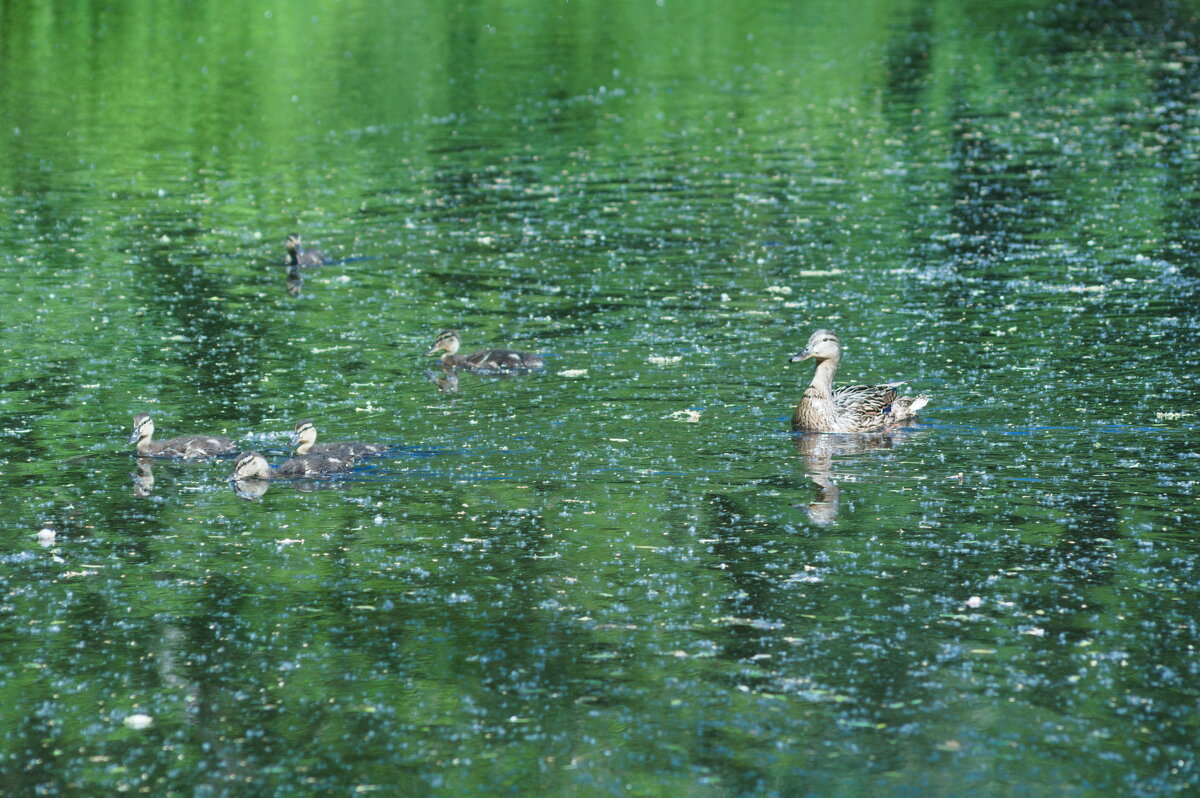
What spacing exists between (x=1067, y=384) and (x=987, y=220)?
9712mm

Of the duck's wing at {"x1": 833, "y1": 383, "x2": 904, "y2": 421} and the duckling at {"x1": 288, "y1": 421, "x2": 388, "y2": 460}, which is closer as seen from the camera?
the duckling at {"x1": 288, "y1": 421, "x2": 388, "y2": 460}

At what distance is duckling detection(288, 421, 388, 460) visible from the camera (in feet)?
47.0

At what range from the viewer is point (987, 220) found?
84.6ft

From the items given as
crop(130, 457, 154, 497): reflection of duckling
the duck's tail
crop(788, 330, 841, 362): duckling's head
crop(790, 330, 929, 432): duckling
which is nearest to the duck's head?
crop(130, 457, 154, 497): reflection of duckling

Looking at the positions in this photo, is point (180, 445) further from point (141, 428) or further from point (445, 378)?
point (445, 378)

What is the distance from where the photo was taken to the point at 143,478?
46.9 ft

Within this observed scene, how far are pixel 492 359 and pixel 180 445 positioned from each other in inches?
154

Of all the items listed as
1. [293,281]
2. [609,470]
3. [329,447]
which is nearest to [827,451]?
[609,470]

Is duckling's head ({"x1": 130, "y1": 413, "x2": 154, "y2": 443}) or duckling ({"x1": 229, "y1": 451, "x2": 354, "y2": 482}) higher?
duckling's head ({"x1": 130, "y1": 413, "x2": 154, "y2": 443})

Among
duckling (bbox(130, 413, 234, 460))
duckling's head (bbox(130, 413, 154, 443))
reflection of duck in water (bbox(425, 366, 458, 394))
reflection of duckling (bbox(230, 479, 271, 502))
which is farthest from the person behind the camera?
reflection of duck in water (bbox(425, 366, 458, 394))

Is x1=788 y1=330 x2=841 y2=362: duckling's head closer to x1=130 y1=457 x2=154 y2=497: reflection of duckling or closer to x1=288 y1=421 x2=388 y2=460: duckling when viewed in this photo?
x1=288 y1=421 x2=388 y2=460: duckling

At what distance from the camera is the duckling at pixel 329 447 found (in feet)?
47.0

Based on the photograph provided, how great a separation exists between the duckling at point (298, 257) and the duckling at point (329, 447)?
9073mm

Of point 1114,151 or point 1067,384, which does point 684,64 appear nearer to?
point 1114,151
